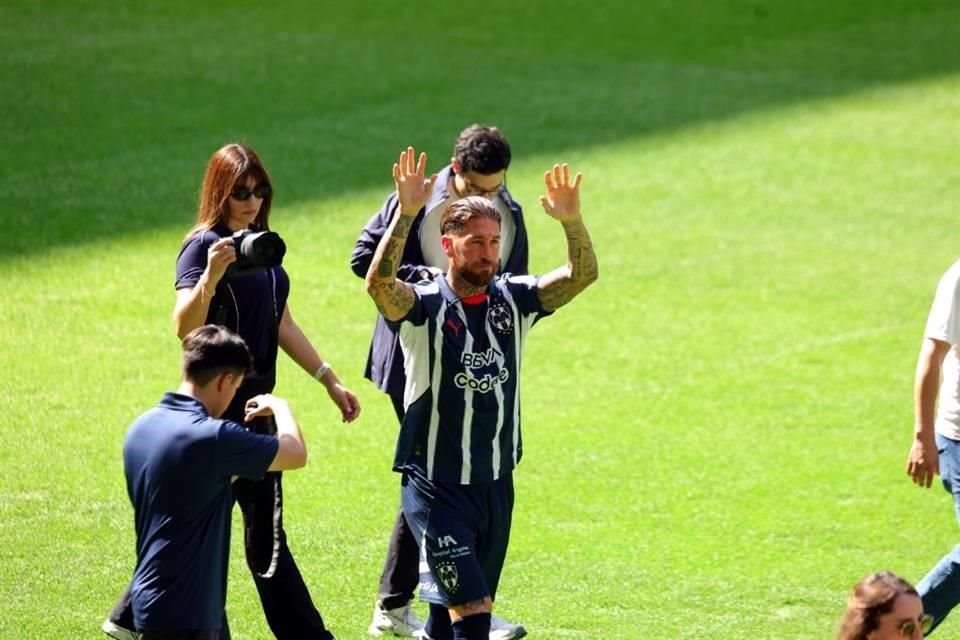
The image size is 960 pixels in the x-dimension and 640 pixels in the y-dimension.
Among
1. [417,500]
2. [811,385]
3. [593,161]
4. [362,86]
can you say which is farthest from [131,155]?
[417,500]

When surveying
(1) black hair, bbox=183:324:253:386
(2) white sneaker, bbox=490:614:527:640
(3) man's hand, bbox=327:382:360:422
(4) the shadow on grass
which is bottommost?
(2) white sneaker, bbox=490:614:527:640

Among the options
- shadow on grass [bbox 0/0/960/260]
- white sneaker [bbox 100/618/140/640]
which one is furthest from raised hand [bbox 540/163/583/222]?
shadow on grass [bbox 0/0/960/260]

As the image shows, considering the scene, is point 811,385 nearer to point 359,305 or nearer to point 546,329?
point 546,329

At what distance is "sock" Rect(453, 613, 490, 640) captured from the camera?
19.9 feet

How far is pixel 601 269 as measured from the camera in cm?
1246

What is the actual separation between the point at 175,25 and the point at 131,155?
425 centimetres

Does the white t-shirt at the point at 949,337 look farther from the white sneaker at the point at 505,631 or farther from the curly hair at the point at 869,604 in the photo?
the white sneaker at the point at 505,631

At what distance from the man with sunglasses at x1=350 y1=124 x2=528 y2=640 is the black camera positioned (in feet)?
3.20

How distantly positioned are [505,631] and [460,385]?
1441 mm

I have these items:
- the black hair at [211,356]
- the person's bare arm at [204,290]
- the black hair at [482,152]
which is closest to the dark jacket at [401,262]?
the black hair at [482,152]

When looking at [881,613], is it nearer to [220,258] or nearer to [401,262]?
[220,258]

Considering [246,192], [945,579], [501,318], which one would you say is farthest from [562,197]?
[945,579]

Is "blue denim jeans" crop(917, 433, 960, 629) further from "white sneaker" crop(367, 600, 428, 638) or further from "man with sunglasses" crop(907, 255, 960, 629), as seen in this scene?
"white sneaker" crop(367, 600, 428, 638)

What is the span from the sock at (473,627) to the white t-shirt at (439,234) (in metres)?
1.78
